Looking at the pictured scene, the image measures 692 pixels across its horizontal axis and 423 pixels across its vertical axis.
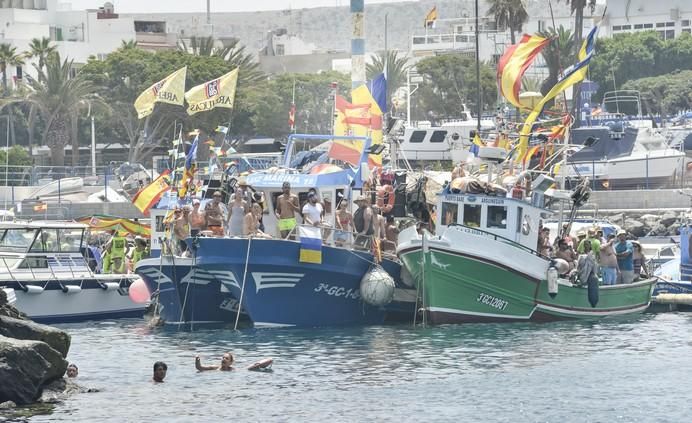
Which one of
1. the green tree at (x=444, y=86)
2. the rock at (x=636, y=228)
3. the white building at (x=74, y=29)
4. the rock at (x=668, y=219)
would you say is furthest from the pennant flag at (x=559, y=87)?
the white building at (x=74, y=29)

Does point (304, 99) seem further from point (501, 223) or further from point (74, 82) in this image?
point (501, 223)

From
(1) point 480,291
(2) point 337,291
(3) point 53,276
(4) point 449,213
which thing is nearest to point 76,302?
(3) point 53,276

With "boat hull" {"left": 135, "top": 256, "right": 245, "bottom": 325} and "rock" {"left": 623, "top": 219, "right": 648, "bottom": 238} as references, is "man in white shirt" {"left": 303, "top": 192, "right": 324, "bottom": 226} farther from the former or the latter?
"rock" {"left": 623, "top": 219, "right": 648, "bottom": 238}

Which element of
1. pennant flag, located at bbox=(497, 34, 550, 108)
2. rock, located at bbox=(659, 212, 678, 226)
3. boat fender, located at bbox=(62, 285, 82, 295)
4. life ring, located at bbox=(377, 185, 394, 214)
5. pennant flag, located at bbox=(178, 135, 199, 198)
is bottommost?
rock, located at bbox=(659, 212, 678, 226)

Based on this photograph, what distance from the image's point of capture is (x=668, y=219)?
203ft

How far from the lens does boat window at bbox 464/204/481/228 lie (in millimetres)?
34438

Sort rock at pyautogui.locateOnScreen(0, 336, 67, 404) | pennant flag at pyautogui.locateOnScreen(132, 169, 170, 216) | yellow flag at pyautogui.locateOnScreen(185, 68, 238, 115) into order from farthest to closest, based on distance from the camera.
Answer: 1. pennant flag at pyautogui.locateOnScreen(132, 169, 170, 216)
2. yellow flag at pyautogui.locateOnScreen(185, 68, 238, 115)
3. rock at pyautogui.locateOnScreen(0, 336, 67, 404)

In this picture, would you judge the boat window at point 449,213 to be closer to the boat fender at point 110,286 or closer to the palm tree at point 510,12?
the boat fender at point 110,286

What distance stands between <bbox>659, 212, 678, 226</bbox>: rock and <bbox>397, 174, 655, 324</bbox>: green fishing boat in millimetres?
26527

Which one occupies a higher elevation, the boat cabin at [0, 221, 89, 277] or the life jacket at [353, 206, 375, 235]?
the life jacket at [353, 206, 375, 235]

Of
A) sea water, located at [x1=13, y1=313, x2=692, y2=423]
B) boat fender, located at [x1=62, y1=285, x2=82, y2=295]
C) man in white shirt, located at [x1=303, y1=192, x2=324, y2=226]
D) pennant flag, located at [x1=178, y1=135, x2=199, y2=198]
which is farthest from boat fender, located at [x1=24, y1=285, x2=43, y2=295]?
man in white shirt, located at [x1=303, y1=192, x2=324, y2=226]

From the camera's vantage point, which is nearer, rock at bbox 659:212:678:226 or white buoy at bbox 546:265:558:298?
white buoy at bbox 546:265:558:298

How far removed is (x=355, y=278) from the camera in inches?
1351

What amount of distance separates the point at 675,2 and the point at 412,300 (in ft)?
331
